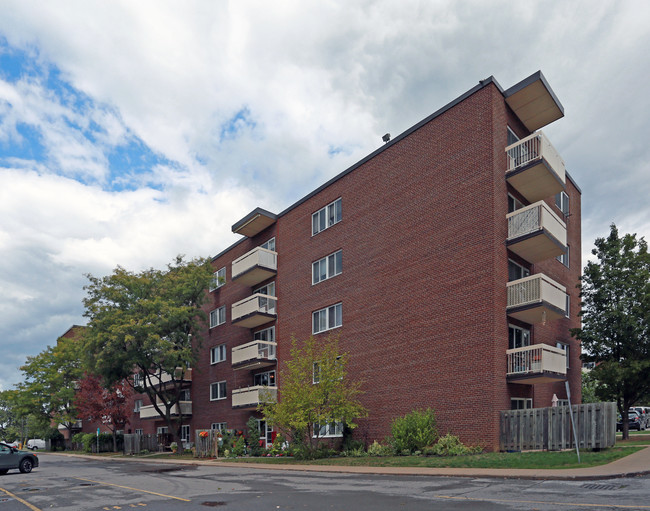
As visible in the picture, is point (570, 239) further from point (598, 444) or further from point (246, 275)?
point (246, 275)

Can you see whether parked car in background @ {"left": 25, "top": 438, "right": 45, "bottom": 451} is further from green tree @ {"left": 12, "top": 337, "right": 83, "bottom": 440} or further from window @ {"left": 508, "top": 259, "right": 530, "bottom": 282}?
window @ {"left": 508, "top": 259, "right": 530, "bottom": 282}

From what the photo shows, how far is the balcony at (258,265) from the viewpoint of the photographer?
36.6 m

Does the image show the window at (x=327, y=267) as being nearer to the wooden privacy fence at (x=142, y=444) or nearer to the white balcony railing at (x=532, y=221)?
the white balcony railing at (x=532, y=221)

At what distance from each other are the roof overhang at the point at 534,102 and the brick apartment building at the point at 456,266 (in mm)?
81

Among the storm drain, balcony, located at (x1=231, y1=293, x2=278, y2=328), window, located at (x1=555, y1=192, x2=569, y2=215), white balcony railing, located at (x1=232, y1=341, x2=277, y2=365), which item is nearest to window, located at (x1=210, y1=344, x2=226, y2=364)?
balcony, located at (x1=231, y1=293, x2=278, y2=328)

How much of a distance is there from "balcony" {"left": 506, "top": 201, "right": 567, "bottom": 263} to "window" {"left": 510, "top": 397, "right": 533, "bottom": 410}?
608 centimetres

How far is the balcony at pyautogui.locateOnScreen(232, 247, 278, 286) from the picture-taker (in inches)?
1441

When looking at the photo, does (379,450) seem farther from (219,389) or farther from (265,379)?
(219,389)

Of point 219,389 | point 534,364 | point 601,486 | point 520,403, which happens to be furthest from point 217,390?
point 601,486

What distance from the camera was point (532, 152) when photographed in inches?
Answer: 925

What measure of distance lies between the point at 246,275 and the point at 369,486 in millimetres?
23532

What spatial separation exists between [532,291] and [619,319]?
748cm

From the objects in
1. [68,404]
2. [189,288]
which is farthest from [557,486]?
[68,404]

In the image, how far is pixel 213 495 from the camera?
15.3 m
